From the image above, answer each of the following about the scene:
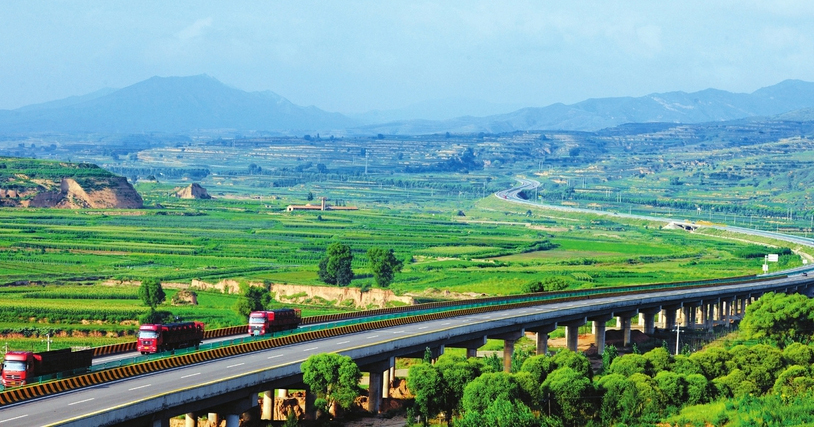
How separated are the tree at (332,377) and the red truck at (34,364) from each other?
9556 mm

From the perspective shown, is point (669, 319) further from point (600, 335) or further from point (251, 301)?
point (251, 301)

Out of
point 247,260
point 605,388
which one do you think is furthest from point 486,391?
point 247,260

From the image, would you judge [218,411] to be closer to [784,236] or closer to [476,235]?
[476,235]

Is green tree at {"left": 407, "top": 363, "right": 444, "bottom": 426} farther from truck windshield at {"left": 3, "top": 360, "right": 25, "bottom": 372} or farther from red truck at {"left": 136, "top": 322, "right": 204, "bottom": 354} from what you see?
truck windshield at {"left": 3, "top": 360, "right": 25, "bottom": 372}

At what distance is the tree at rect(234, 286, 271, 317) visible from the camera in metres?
93.1

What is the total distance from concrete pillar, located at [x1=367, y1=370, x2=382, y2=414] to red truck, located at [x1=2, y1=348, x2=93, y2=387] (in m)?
15.9

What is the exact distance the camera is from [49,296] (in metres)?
105

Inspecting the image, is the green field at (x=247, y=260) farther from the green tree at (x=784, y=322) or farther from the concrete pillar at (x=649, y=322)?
the green tree at (x=784, y=322)

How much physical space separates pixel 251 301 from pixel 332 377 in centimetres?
4306

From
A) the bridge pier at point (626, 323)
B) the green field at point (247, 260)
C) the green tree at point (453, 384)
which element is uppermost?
the green tree at point (453, 384)

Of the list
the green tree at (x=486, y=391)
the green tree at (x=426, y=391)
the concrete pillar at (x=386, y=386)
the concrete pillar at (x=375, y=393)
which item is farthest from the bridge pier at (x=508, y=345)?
the green tree at (x=486, y=391)

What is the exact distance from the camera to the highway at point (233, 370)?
4025 centimetres

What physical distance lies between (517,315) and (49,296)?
1859 inches

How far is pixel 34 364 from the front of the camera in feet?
150
